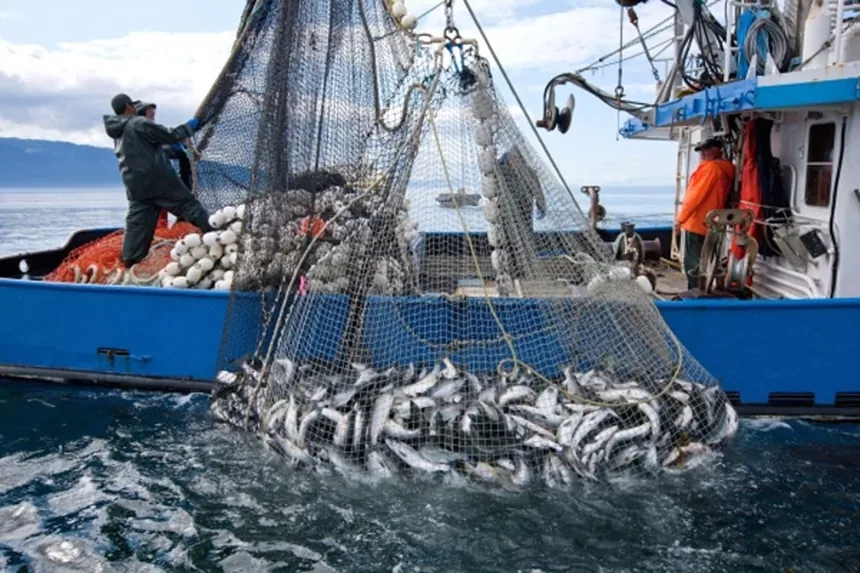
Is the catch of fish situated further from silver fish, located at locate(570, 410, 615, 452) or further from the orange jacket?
the orange jacket

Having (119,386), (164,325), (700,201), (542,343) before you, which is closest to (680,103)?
(700,201)

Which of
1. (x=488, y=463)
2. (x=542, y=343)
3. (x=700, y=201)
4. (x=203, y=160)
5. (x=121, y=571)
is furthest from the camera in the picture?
(x=203, y=160)

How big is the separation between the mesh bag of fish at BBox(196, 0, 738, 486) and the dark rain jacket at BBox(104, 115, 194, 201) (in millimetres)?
1753

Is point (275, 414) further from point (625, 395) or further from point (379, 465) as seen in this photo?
point (625, 395)

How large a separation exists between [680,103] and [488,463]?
4.87 meters

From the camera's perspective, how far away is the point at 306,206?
276 inches

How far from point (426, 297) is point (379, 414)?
1115 millimetres

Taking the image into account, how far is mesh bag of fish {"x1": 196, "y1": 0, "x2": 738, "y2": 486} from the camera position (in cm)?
547

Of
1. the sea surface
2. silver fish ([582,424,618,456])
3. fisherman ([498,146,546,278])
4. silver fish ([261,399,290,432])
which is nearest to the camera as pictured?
the sea surface

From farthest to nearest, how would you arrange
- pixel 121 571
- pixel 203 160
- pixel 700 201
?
pixel 203 160 < pixel 700 201 < pixel 121 571

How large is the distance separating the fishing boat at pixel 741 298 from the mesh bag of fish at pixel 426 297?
0.16m

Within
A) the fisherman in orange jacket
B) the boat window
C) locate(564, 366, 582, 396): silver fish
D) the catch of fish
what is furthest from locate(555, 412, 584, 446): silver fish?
the boat window

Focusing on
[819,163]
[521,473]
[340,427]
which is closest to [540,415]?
[521,473]

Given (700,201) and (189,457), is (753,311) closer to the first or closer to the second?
(700,201)
